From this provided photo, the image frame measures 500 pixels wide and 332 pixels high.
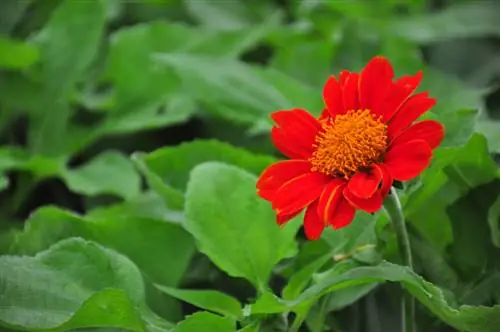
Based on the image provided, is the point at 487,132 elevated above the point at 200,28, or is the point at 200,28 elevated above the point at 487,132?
the point at 487,132

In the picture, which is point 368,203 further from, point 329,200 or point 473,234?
point 473,234

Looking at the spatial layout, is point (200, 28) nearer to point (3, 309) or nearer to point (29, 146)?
point (29, 146)

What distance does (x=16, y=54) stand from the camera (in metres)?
0.92

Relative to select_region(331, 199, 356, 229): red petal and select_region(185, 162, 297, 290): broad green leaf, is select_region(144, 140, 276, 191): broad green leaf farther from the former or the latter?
select_region(331, 199, 356, 229): red petal

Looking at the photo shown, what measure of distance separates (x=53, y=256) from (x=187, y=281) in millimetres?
154

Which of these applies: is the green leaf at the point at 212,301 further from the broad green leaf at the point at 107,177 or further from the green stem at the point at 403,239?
the broad green leaf at the point at 107,177

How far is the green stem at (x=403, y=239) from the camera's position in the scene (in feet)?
1.69

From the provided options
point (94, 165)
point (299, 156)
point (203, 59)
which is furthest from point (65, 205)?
point (299, 156)

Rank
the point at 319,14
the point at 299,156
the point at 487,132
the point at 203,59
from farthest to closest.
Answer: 1. the point at 319,14
2. the point at 203,59
3. the point at 487,132
4. the point at 299,156

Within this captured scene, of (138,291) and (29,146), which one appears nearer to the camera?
(138,291)

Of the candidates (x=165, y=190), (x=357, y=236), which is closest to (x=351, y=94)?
(x=357, y=236)

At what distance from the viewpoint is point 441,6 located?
1.16m

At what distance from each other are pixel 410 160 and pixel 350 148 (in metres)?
0.04

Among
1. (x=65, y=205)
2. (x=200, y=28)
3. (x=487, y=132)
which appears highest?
(x=487, y=132)
